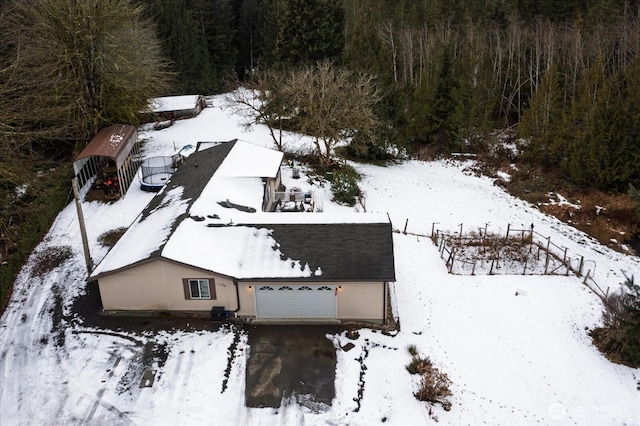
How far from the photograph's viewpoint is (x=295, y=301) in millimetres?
18984

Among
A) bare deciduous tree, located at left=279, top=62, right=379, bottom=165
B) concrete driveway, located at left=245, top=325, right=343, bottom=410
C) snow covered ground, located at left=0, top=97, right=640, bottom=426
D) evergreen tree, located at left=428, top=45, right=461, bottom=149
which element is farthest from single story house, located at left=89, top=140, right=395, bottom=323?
evergreen tree, located at left=428, top=45, right=461, bottom=149

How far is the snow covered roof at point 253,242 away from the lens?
18.7 m

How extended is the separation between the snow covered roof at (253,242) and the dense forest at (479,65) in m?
16.9

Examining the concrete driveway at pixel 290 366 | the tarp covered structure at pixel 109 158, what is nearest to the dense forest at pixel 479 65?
the tarp covered structure at pixel 109 158

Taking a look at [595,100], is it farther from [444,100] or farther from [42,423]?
[42,423]

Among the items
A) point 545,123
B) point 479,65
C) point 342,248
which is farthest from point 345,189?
point 479,65

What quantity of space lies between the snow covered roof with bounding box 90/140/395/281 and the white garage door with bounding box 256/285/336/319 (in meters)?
0.60

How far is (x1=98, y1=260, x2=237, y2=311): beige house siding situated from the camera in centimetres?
1884

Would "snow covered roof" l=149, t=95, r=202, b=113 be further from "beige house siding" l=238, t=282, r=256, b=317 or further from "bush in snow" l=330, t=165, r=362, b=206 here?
"beige house siding" l=238, t=282, r=256, b=317

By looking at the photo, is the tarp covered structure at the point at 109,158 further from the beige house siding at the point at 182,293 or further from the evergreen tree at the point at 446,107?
the evergreen tree at the point at 446,107

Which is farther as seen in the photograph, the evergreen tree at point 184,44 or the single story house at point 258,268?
the evergreen tree at point 184,44

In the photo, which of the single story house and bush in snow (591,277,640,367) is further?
the single story house

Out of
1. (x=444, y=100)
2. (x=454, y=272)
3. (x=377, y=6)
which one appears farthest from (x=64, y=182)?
(x=377, y=6)

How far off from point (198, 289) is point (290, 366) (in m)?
4.85
